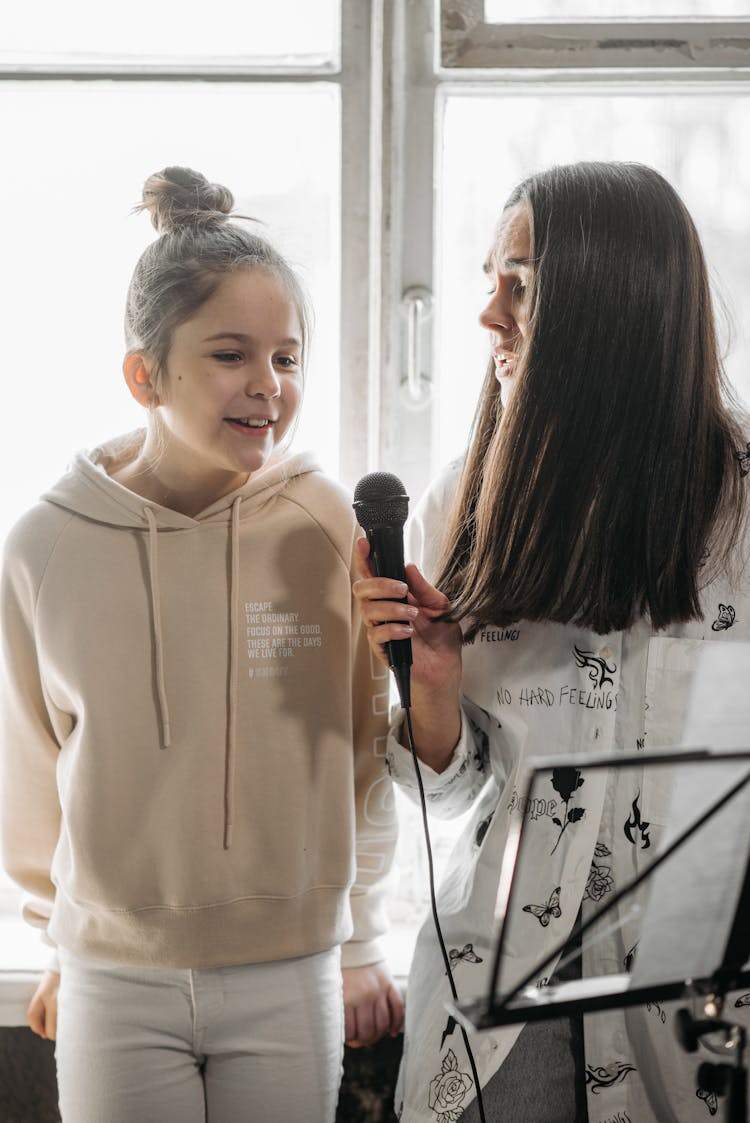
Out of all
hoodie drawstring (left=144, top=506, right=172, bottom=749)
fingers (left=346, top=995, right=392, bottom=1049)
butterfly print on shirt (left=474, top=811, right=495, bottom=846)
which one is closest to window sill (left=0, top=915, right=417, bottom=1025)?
fingers (left=346, top=995, right=392, bottom=1049)

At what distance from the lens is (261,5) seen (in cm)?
150

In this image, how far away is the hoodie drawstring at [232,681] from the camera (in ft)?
3.71

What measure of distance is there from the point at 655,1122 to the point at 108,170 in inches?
59.7

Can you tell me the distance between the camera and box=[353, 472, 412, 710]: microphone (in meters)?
1.05

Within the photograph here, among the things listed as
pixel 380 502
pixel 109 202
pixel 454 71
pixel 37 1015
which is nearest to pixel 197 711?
pixel 380 502

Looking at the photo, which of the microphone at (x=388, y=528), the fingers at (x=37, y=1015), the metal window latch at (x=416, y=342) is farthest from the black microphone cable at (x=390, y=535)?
the fingers at (x=37, y=1015)

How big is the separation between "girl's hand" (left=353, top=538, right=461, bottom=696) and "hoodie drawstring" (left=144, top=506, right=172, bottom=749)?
24 centimetres

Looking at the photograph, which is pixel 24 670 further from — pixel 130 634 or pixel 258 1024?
pixel 258 1024

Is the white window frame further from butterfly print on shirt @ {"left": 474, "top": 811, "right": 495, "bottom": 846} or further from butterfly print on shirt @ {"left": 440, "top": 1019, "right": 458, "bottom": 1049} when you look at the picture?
butterfly print on shirt @ {"left": 440, "top": 1019, "right": 458, "bottom": 1049}

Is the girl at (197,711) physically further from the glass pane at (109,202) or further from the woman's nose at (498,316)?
the glass pane at (109,202)

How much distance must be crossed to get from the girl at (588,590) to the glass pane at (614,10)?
1.65 feet

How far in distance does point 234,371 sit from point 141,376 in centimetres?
13

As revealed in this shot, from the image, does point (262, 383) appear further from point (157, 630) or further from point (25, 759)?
point (25, 759)

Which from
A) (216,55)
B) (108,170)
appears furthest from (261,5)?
(108,170)
